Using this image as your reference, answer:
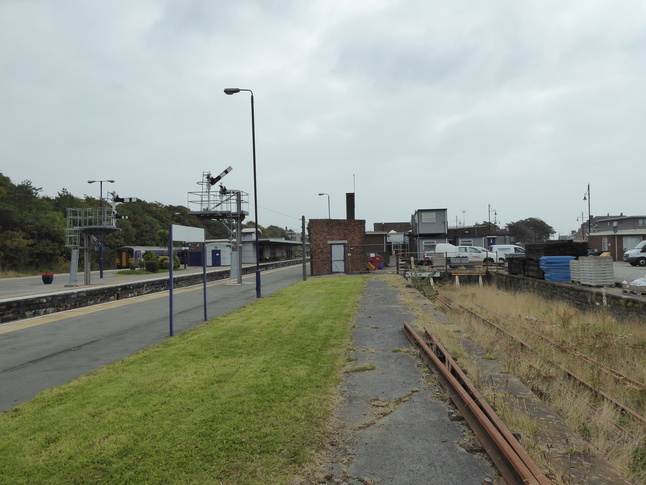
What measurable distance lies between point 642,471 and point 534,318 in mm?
10939

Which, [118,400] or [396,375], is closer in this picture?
[118,400]

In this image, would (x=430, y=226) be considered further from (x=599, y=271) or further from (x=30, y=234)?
(x=30, y=234)

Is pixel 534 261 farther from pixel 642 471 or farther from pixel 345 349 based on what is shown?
pixel 642 471

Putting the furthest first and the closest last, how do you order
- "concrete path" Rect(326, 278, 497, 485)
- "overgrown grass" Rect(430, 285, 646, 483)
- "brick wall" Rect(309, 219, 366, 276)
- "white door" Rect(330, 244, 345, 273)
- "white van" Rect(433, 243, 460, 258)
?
"white door" Rect(330, 244, 345, 273) < "brick wall" Rect(309, 219, 366, 276) < "white van" Rect(433, 243, 460, 258) < "overgrown grass" Rect(430, 285, 646, 483) < "concrete path" Rect(326, 278, 497, 485)

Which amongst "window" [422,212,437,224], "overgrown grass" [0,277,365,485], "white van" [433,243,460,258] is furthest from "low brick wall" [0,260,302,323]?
"window" [422,212,437,224]

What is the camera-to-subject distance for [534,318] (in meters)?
13.9

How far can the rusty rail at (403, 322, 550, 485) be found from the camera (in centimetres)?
321

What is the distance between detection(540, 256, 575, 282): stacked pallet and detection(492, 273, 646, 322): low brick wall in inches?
19.6

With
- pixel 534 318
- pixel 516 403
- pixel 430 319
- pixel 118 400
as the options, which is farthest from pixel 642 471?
pixel 534 318

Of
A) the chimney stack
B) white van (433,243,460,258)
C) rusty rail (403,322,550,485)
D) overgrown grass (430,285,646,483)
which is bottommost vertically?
overgrown grass (430,285,646,483)

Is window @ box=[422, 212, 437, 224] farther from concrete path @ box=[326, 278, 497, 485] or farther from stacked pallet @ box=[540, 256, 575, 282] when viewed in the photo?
concrete path @ box=[326, 278, 497, 485]

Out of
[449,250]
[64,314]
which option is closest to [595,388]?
[64,314]

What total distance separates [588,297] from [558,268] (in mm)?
4377

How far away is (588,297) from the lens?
15375 millimetres
